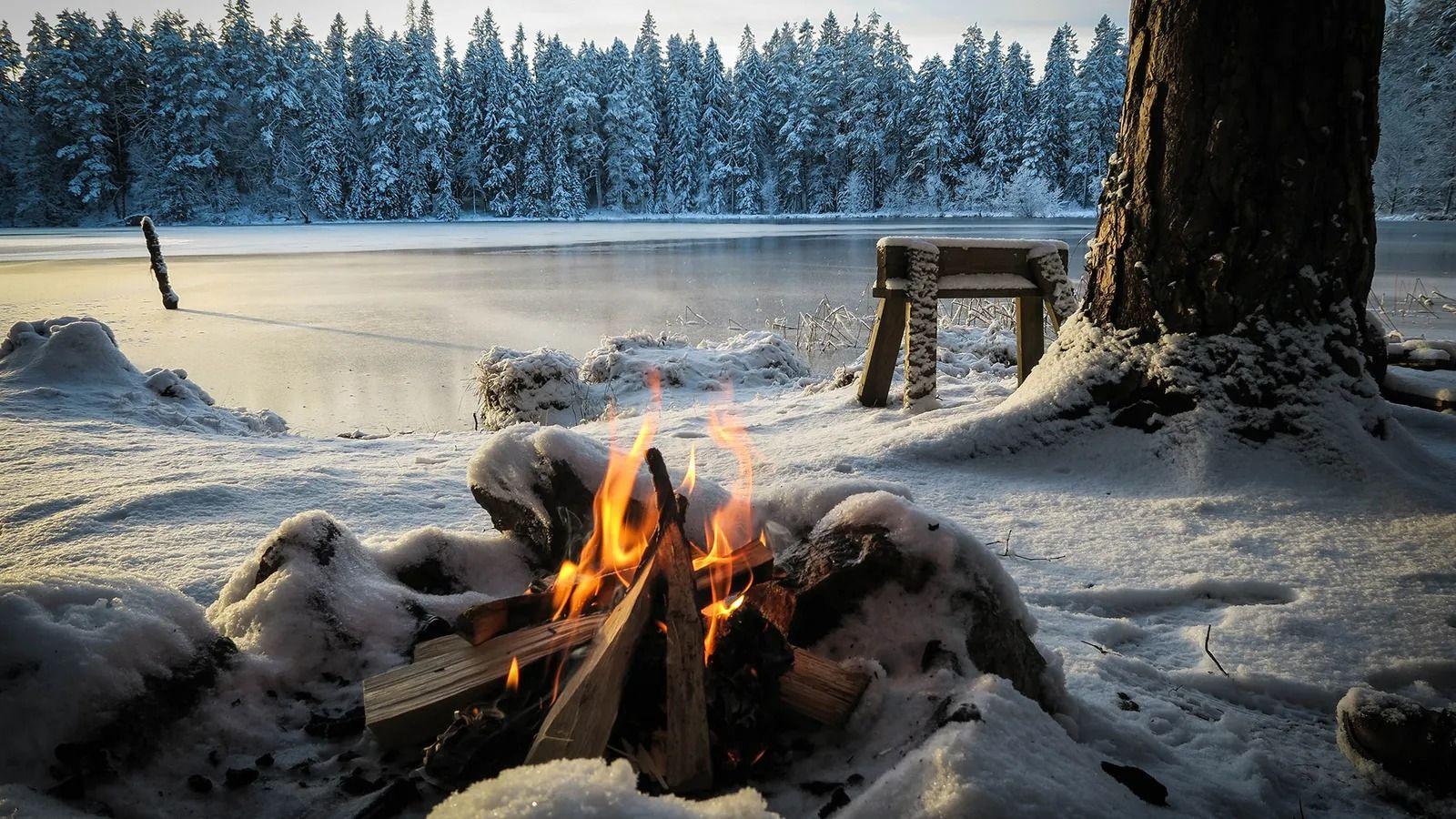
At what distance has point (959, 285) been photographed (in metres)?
5.24

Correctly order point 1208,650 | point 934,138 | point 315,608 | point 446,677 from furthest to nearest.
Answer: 1. point 934,138
2. point 1208,650
3. point 315,608
4. point 446,677

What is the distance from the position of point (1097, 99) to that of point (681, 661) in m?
59.6

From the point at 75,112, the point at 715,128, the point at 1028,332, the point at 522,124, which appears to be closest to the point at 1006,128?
the point at 715,128

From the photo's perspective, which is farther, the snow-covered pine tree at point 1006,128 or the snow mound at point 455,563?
the snow-covered pine tree at point 1006,128

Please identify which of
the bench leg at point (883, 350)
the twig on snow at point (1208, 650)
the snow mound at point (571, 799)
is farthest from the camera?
the bench leg at point (883, 350)

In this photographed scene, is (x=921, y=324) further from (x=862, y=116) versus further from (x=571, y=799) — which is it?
(x=862, y=116)

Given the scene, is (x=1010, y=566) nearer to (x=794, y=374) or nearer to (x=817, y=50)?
(x=794, y=374)

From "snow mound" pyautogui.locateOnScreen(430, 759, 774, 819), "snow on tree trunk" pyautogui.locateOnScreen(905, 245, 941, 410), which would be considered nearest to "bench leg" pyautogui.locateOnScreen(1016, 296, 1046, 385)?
"snow on tree trunk" pyautogui.locateOnScreen(905, 245, 941, 410)

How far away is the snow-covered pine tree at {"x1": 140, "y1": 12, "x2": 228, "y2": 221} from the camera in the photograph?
4847 cm

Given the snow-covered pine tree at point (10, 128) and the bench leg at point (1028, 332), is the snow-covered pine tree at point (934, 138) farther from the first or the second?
the snow-covered pine tree at point (10, 128)

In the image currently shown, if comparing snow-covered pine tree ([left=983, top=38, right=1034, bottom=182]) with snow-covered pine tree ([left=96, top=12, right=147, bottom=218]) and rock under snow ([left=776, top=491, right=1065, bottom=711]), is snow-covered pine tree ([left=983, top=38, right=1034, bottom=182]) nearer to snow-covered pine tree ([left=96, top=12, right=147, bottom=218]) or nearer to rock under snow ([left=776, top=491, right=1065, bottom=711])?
rock under snow ([left=776, top=491, right=1065, bottom=711])

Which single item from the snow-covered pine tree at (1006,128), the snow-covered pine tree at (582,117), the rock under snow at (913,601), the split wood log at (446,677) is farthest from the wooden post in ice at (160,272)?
the snow-covered pine tree at (1006,128)

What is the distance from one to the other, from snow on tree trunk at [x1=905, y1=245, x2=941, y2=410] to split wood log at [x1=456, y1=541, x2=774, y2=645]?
11.1ft

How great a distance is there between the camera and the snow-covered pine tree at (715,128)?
58.7 metres
